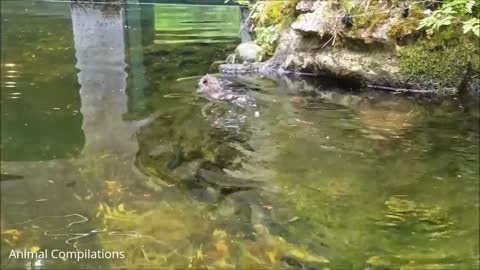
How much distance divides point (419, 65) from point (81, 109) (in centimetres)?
408

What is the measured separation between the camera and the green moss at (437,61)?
600cm

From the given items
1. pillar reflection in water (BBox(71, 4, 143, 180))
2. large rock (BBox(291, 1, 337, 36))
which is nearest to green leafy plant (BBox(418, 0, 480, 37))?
large rock (BBox(291, 1, 337, 36))

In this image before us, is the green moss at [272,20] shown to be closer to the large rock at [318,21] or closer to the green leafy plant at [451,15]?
the large rock at [318,21]

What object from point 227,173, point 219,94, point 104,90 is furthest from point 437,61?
point 104,90

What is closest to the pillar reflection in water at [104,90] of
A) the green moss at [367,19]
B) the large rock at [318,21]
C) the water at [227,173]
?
the water at [227,173]

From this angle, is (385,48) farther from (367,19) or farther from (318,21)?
(318,21)

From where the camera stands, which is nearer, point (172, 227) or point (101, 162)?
point (172, 227)

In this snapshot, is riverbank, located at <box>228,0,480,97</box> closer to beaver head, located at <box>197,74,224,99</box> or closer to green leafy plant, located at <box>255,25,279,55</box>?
green leafy plant, located at <box>255,25,279,55</box>

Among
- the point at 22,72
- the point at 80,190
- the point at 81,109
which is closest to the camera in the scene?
the point at 80,190

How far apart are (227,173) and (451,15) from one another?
149 inches

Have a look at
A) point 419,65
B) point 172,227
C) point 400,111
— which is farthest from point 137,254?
point 419,65

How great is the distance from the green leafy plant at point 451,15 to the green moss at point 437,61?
0.23m

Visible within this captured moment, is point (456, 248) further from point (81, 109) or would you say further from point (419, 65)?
point (419, 65)

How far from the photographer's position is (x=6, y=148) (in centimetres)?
Answer: 346
